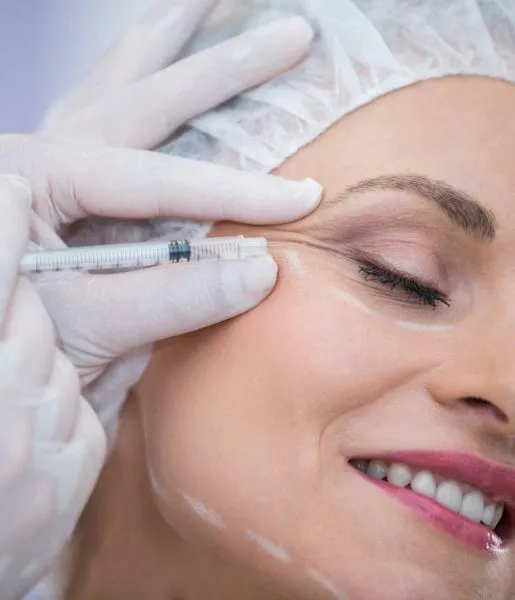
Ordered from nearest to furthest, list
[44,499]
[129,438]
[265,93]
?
[44,499]
[265,93]
[129,438]

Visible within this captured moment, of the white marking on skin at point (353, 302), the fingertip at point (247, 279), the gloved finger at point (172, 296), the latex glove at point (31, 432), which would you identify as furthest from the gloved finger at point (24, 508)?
the white marking on skin at point (353, 302)

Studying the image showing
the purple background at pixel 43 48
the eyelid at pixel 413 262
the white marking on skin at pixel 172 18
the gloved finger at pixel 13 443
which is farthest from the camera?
the purple background at pixel 43 48

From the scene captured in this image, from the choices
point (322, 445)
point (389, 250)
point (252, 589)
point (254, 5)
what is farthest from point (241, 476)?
point (254, 5)

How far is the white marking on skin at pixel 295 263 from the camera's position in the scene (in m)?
1.04

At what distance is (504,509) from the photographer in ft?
3.69

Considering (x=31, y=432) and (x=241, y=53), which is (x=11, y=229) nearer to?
(x=31, y=432)

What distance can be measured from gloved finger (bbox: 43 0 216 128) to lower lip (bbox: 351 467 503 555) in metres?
0.67

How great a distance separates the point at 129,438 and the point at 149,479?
3.2 inches

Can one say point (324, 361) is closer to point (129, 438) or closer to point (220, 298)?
point (220, 298)

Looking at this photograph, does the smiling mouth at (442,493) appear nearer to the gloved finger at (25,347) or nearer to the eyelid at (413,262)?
the eyelid at (413,262)

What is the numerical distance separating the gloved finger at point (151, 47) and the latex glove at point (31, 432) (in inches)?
10.4

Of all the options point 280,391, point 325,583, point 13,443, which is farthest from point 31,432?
point 325,583

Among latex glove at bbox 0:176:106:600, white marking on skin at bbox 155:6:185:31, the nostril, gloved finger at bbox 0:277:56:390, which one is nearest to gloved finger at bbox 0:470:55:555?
latex glove at bbox 0:176:106:600

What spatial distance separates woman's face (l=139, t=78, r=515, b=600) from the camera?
100 centimetres
